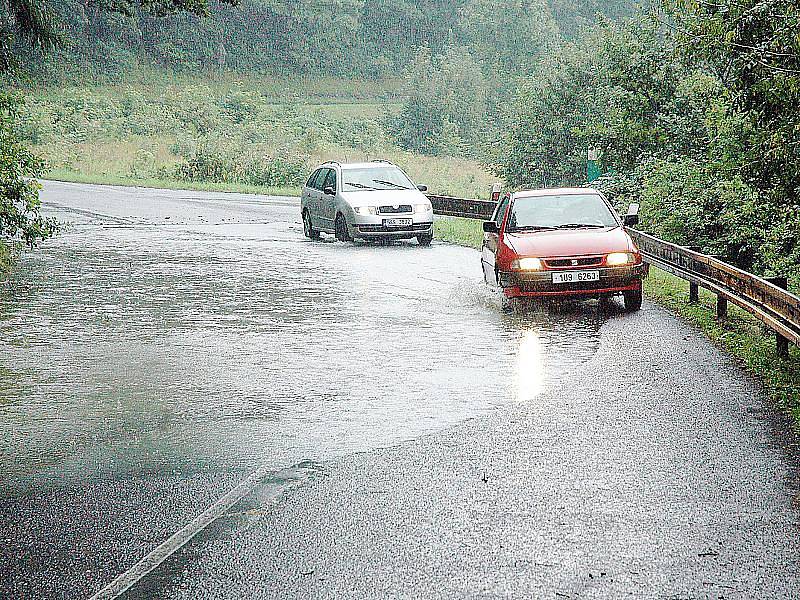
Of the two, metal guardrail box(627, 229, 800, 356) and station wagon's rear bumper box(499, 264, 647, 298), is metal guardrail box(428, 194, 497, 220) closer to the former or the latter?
metal guardrail box(627, 229, 800, 356)

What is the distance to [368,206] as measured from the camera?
79.4ft

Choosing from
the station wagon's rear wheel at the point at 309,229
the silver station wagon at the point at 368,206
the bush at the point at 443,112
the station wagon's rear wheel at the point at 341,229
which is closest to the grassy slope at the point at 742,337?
the silver station wagon at the point at 368,206

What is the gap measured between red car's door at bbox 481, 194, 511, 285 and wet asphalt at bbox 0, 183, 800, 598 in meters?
1.09

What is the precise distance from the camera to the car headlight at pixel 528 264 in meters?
14.5

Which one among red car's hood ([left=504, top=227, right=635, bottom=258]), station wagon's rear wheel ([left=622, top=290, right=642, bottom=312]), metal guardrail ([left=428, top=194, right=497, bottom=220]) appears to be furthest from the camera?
metal guardrail ([left=428, top=194, right=497, bottom=220])

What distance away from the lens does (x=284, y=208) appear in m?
36.8

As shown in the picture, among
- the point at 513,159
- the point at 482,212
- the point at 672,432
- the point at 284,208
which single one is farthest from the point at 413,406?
the point at 513,159

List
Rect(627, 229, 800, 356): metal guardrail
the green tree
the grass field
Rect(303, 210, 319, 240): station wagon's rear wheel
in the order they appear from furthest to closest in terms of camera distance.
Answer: the grass field → Rect(303, 210, 319, 240): station wagon's rear wheel → the green tree → Rect(627, 229, 800, 356): metal guardrail

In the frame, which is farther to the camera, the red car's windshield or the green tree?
the red car's windshield

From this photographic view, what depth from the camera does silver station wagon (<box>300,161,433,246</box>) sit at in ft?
79.2

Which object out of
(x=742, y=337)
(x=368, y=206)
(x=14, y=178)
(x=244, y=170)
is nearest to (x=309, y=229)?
(x=368, y=206)

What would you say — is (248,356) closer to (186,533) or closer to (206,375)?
(206,375)

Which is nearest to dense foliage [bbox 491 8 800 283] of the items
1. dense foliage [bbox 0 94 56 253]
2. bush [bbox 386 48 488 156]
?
dense foliage [bbox 0 94 56 253]

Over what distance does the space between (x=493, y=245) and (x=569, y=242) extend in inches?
66.3
